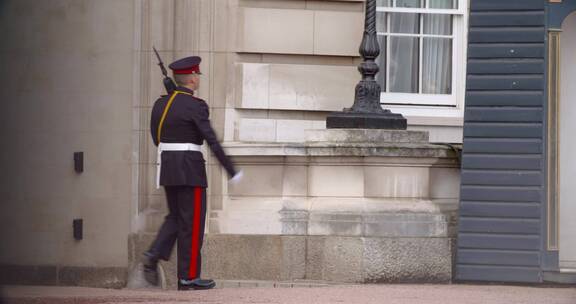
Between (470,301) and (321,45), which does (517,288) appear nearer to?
(470,301)

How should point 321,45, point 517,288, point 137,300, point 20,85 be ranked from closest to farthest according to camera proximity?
point 137,300
point 517,288
point 321,45
point 20,85

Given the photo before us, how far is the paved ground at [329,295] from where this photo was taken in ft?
33.7

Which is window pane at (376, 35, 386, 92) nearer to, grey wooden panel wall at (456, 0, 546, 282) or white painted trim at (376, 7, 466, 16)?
white painted trim at (376, 7, 466, 16)

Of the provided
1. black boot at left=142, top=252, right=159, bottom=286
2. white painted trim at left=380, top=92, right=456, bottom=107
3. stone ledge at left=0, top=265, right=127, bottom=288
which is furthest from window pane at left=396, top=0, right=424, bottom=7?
black boot at left=142, top=252, right=159, bottom=286

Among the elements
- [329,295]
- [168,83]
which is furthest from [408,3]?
[329,295]

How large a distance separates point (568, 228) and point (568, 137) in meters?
0.77

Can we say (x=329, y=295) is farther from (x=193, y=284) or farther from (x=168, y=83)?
(x=168, y=83)

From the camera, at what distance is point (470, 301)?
1041cm

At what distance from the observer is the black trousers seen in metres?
10.9

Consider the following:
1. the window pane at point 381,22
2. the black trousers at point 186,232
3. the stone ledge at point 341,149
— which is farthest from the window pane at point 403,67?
the black trousers at point 186,232

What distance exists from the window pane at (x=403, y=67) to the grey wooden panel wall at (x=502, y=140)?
1.04 m

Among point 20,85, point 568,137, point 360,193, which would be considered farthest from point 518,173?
point 20,85

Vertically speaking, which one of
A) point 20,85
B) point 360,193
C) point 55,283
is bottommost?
point 55,283

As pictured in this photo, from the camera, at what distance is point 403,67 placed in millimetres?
13234
